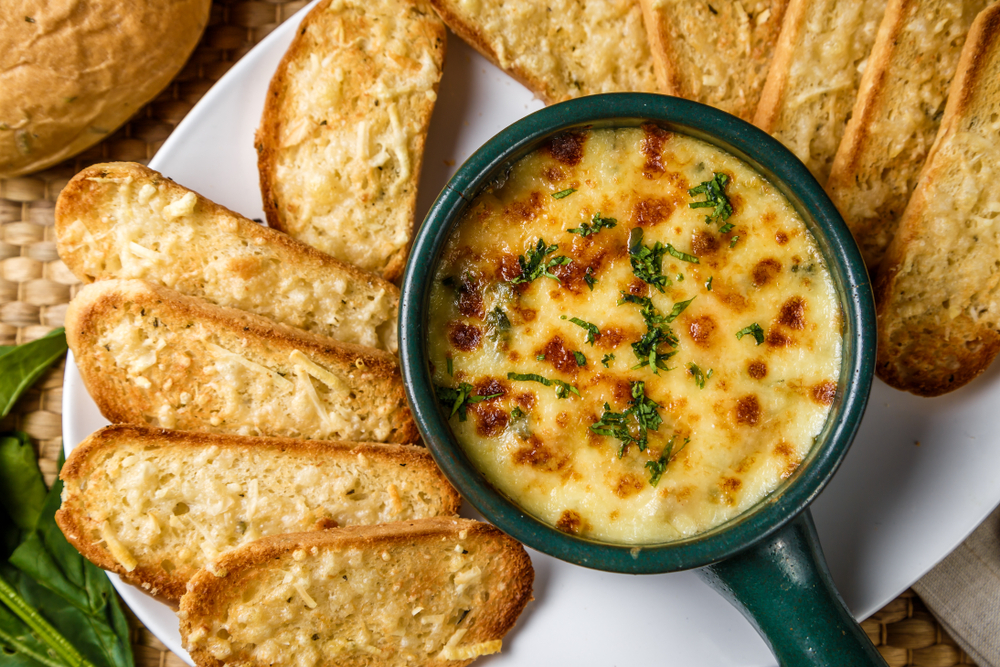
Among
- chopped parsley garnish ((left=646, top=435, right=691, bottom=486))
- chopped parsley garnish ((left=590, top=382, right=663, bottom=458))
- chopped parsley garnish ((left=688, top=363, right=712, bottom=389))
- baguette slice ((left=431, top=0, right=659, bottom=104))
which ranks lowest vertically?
chopped parsley garnish ((left=646, top=435, right=691, bottom=486))

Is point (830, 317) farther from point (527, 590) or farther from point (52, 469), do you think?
point (52, 469)

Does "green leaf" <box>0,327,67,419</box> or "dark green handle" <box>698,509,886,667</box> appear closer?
"dark green handle" <box>698,509,886,667</box>

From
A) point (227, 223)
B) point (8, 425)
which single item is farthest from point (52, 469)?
point (227, 223)

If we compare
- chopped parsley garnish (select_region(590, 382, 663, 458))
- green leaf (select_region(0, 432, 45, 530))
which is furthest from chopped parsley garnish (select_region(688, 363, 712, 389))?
green leaf (select_region(0, 432, 45, 530))

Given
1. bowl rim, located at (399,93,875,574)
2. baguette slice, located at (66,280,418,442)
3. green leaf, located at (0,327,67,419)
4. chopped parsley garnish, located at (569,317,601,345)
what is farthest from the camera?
green leaf, located at (0,327,67,419)

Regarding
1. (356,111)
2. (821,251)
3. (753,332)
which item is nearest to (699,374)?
(753,332)

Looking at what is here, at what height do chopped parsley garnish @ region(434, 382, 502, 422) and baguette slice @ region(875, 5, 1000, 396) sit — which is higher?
baguette slice @ region(875, 5, 1000, 396)

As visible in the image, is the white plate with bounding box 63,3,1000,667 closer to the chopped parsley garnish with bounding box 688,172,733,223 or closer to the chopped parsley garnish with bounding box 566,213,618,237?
the chopped parsley garnish with bounding box 688,172,733,223
